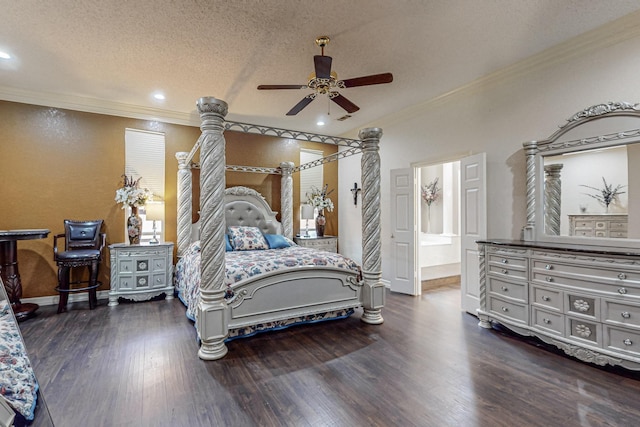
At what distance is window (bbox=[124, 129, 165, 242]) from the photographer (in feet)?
15.6

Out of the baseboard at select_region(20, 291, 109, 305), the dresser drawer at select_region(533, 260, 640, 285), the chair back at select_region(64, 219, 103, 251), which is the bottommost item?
the baseboard at select_region(20, 291, 109, 305)

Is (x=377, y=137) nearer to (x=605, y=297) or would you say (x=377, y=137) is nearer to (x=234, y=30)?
(x=234, y=30)

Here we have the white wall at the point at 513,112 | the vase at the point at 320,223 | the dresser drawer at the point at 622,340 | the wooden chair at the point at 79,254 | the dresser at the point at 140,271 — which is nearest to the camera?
the dresser drawer at the point at 622,340

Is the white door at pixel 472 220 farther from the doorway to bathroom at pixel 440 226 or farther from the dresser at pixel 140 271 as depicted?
the dresser at pixel 140 271

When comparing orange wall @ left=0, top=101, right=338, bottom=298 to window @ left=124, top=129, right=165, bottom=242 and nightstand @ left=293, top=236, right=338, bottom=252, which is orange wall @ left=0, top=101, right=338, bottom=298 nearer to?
window @ left=124, top=129, right=165, bottom=242

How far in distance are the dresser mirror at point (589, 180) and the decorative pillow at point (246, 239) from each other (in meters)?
3.55

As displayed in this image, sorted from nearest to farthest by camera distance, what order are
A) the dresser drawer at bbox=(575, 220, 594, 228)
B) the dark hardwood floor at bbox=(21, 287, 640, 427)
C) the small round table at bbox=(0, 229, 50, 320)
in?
the dark hardwood floor at bbox=(21, 287, 640, 427), the dresser drawer at bbox=(575, 220, 594, 228), the small round table at bbox=(0, 229, 50, 320)

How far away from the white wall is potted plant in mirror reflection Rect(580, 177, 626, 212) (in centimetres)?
65

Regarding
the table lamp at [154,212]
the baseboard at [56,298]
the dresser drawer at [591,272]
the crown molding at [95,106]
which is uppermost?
the crown molding at [95,106]

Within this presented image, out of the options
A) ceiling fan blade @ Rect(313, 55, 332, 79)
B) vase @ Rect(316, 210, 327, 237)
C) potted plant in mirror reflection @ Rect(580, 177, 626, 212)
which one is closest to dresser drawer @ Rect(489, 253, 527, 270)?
potted plant in mirror reflection @ Rect(580, 177, 626, 212)

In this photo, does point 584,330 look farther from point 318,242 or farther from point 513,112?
point 318,242

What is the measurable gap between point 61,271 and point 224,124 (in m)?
3.25

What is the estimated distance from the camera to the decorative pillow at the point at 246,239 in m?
4.50

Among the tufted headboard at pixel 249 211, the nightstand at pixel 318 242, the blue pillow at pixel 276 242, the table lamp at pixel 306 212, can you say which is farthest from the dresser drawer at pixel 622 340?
the table lamp at pixel 306 212
